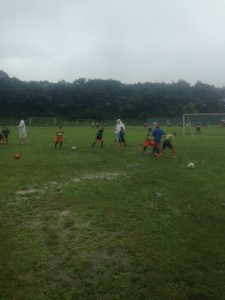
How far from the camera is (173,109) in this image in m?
102

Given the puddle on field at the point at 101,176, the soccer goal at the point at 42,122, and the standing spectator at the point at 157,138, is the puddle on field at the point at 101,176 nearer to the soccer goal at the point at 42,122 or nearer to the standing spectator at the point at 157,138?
the standing spectator at the point at 157,138

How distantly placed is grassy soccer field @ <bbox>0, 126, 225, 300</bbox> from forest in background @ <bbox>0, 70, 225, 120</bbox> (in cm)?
7878

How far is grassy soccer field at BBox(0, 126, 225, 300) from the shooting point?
Answer: 16.4ft

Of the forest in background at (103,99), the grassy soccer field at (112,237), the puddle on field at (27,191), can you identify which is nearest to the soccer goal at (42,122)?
the forest in background at (103,99)

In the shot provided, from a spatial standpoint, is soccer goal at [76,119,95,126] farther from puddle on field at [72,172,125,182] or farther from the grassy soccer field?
the grassy soccer field

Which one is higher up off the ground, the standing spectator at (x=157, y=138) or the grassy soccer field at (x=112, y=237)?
the standing spectator at (x=157, y=138)

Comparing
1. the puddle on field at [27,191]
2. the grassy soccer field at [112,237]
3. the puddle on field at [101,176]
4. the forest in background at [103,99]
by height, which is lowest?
the grassy soccer field at [112,237]

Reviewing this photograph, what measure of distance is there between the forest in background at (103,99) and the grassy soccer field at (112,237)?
78780mm

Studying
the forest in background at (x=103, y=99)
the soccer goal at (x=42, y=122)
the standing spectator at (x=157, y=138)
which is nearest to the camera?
the standing spectator at (x=157, y=138)

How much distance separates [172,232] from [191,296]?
7.81 ft

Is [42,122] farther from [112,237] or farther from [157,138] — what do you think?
[112,237]

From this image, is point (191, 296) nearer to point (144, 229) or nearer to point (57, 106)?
point (144, 229)

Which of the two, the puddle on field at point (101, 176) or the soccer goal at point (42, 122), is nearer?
the puddle on field at point (101, 176)

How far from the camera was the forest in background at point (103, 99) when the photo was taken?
301 ft
